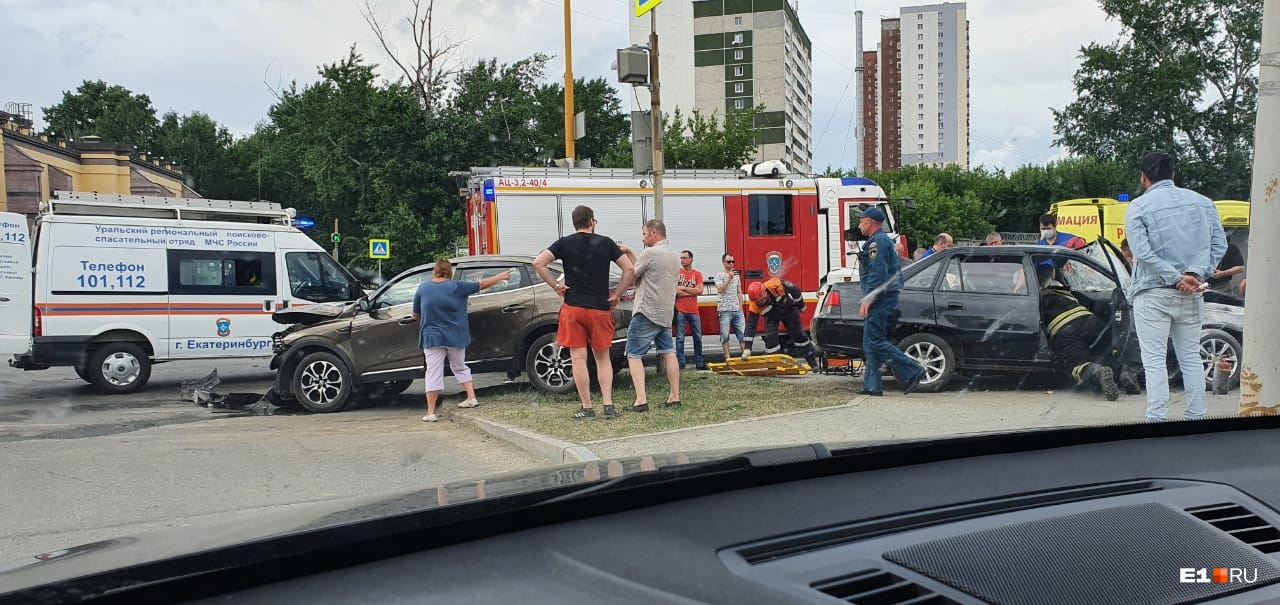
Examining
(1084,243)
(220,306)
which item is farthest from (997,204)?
(220,306)

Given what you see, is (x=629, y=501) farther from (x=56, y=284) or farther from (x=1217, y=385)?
(x=56, y=284)

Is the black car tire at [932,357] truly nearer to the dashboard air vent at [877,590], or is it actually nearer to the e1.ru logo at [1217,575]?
the e1.ru logo at [1217,575]

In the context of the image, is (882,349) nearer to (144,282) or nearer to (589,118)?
(144,282)

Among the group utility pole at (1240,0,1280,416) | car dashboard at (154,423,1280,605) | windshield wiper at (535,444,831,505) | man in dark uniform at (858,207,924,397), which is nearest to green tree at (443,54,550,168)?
man in dark uniform at (858,207,924,397)

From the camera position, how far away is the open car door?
8.17m

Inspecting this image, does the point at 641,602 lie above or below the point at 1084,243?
below

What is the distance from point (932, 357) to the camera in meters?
9.13

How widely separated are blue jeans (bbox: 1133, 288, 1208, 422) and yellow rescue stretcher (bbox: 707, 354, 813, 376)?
503 cm

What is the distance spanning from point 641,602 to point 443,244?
39.0 ft

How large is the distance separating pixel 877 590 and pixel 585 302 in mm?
6548

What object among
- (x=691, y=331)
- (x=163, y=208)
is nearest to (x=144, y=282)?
(x=163, y=208)

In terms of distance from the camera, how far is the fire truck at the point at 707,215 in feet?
46.0

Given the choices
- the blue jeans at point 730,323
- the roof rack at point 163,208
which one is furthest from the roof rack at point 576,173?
the roof rack at point 163,208

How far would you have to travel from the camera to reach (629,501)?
1.70 metres
